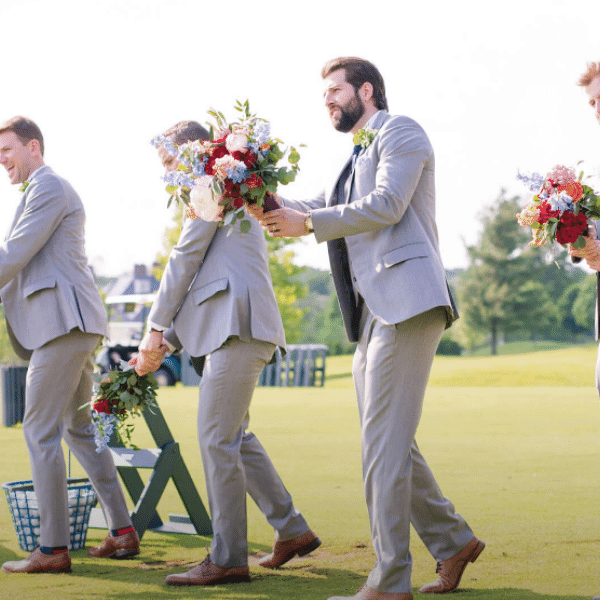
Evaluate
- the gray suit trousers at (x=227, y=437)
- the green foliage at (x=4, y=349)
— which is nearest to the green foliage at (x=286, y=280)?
the green foliage at (x=4, y=349)

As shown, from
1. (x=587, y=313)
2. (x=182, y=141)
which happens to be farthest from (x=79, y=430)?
(x=587, y=313)

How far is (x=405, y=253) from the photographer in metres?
3.60

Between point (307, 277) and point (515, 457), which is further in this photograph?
point (307, 277)

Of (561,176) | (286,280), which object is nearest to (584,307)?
(286,280)

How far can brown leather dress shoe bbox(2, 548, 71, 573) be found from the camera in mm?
4438

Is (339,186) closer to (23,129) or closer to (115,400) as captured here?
(115,400)

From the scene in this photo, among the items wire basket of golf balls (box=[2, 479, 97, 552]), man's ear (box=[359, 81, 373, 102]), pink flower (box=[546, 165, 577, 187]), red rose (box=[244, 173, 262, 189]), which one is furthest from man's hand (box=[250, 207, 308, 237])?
wire basket of golf balls (box=[2, 479, 97, 552])

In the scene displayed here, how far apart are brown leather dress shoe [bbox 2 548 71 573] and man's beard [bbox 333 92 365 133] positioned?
2564mm

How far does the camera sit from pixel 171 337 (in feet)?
15.1

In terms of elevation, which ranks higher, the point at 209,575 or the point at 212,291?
the point at 212,291

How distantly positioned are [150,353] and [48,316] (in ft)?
1.87

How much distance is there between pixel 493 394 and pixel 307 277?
176ft

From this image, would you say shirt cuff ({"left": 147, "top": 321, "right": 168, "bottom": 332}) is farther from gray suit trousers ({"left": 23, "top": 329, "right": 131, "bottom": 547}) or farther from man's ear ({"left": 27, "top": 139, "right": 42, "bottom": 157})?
man's ear ({"left": 27, "top": 139, "right": 42, "bottom": 157})

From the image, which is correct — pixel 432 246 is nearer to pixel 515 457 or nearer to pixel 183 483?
pixel 183 483
